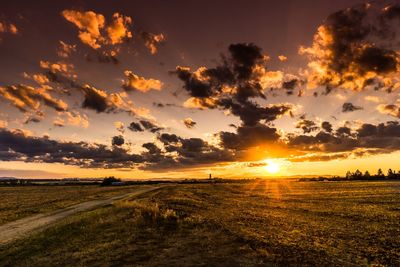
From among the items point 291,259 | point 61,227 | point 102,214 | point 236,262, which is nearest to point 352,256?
point 291,259

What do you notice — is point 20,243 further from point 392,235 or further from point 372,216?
point 372,216

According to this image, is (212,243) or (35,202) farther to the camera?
(35,202)

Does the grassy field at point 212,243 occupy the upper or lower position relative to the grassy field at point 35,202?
lower

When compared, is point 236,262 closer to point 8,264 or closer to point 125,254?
point 125,254

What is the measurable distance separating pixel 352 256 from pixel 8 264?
16260 millimetres

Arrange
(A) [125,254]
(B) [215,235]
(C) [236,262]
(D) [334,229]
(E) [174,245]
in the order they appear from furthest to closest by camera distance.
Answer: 1. (D) [334,229]
2. (B) [215,235]
3. (E) [174,245]
4. (A) [125,254]
5. (C) [236,262]

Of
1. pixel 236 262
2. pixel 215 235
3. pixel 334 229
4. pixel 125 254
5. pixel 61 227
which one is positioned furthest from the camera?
pixel 61 227

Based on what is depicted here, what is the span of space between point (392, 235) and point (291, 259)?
31.9ft

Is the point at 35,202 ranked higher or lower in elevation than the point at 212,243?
higher

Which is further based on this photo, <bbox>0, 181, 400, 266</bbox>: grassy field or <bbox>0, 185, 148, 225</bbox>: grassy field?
<bbox>0, 185, 148, 225</bbox>: grassy field

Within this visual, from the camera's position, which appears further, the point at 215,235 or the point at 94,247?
the point at 215,235

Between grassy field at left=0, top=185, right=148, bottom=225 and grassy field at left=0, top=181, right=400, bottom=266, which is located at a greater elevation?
grassy field at left=0, top=185, right=148, bottom=225

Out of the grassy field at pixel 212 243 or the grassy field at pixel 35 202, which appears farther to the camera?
the grassy field at pixel 35 202

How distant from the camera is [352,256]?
15.5 meters
